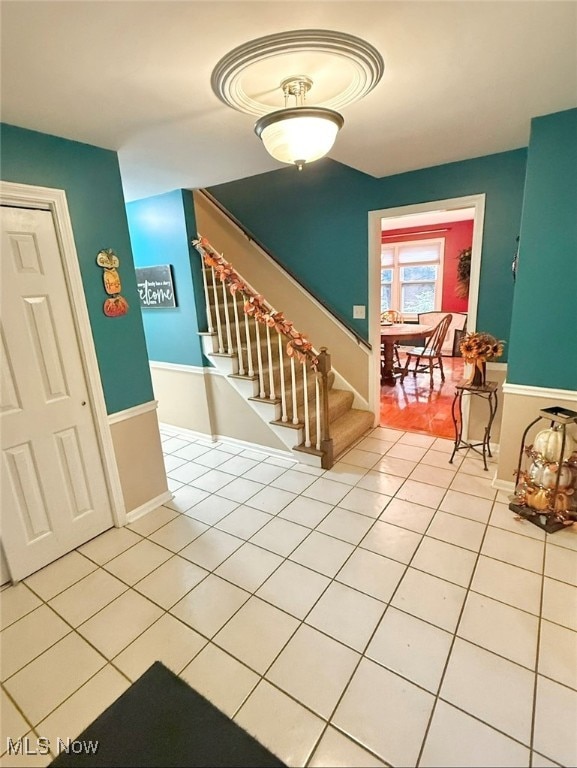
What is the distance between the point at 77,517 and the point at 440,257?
7318mm

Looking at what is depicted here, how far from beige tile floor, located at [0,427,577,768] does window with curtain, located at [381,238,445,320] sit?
5580 millimetres

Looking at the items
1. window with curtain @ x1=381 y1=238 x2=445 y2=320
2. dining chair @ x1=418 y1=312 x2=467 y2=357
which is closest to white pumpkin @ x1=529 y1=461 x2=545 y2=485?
dining chair @ x1=418 y1=312 x2=467 y2=357

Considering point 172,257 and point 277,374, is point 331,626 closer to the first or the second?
point 277,374

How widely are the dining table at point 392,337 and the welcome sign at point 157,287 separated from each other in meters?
2.72

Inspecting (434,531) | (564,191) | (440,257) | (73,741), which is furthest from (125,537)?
(440,257)

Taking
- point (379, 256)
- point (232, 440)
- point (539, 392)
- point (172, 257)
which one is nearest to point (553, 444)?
point (539, 392)

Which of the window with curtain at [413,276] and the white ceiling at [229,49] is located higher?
the white ceiling at [229,49]

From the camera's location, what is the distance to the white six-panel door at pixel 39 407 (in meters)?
1.90

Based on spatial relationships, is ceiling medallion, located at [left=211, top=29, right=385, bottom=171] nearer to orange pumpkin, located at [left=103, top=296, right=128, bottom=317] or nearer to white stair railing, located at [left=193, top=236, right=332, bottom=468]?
orange pumpkin, located at [left=103, top=296, right=128, bottom=317]

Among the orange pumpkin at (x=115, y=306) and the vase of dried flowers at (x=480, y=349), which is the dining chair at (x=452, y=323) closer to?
the vase of dried flowers at (x=480, y=349)

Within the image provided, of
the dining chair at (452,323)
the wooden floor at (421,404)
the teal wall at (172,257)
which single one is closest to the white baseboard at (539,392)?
the wooden floor at (421,404)

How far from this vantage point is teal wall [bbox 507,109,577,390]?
206 cm

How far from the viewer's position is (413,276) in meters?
7.57

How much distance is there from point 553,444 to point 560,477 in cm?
20
